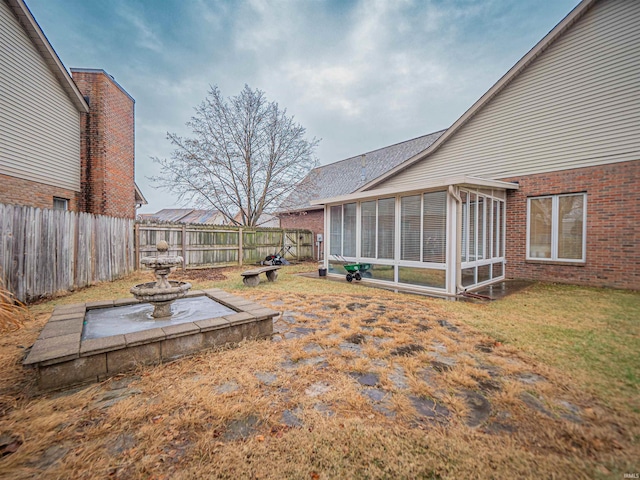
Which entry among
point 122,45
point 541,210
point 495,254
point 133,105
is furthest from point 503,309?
point 122,45

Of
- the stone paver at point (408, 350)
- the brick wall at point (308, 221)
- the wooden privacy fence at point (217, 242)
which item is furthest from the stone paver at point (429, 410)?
the brick wall at point (308, 221)

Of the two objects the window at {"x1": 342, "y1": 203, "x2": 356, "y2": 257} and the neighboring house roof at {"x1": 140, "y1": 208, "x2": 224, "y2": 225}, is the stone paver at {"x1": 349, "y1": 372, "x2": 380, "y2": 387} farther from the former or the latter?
the neighboring house roof at {"x1": 140, "y1": 208, "x2": 224, "y2": 225}

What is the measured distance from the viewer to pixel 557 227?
7613 millimetres

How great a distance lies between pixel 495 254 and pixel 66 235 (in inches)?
452

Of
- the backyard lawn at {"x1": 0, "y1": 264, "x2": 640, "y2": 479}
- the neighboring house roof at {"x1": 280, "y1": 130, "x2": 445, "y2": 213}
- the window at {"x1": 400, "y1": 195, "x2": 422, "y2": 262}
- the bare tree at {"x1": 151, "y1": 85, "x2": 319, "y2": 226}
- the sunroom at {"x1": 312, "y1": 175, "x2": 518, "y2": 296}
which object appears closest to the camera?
the backyard lawn at {"x1": 0, "y1": 264, "x2": 640, "y2": 479}

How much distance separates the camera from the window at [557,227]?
7297 millimetres

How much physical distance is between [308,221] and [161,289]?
1391 cm

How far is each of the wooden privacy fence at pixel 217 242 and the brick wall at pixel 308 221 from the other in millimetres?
1045

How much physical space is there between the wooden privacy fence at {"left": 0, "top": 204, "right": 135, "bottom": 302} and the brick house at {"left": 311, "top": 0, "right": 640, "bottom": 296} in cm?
697

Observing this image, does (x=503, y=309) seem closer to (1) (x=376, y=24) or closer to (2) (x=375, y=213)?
(2) (x=375, y=213)

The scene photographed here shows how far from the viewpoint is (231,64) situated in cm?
1464

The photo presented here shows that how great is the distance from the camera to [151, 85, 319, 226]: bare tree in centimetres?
1444

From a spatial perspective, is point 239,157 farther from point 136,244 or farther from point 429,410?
point 429,410

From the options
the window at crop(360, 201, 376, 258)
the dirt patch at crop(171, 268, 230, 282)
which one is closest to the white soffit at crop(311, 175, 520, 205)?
the window at crop(360, 201, 376, 258)
